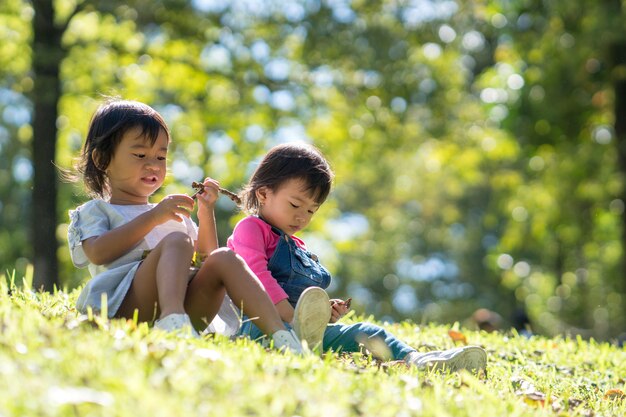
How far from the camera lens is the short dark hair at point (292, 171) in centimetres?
518

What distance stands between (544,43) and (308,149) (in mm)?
9900

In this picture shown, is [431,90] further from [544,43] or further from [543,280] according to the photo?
[543,280]

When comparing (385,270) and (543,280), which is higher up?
(543,280)

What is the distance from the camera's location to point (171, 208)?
14.3 ft

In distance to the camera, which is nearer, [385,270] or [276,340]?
[276,340]

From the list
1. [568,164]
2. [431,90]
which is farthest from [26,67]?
[568,164]

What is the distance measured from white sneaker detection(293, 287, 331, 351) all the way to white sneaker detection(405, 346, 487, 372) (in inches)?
23.5

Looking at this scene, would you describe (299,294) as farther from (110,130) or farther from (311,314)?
(110,130)

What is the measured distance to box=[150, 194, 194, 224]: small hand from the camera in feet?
14.2

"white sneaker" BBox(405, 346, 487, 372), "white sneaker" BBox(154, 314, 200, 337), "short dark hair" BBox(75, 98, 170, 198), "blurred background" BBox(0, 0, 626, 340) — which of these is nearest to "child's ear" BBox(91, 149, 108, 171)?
"short dark hair" BBox(75, 98, 170, 198)

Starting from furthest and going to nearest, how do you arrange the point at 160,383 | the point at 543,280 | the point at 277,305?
1. the point at 543,280
2. the point at 277,305
3. the point at 160,383

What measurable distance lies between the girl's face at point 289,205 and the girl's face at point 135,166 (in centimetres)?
68

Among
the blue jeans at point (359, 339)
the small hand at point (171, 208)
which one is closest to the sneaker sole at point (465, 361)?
the blue jeans at point (359, 339)

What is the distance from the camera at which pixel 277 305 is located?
4.81 meters
